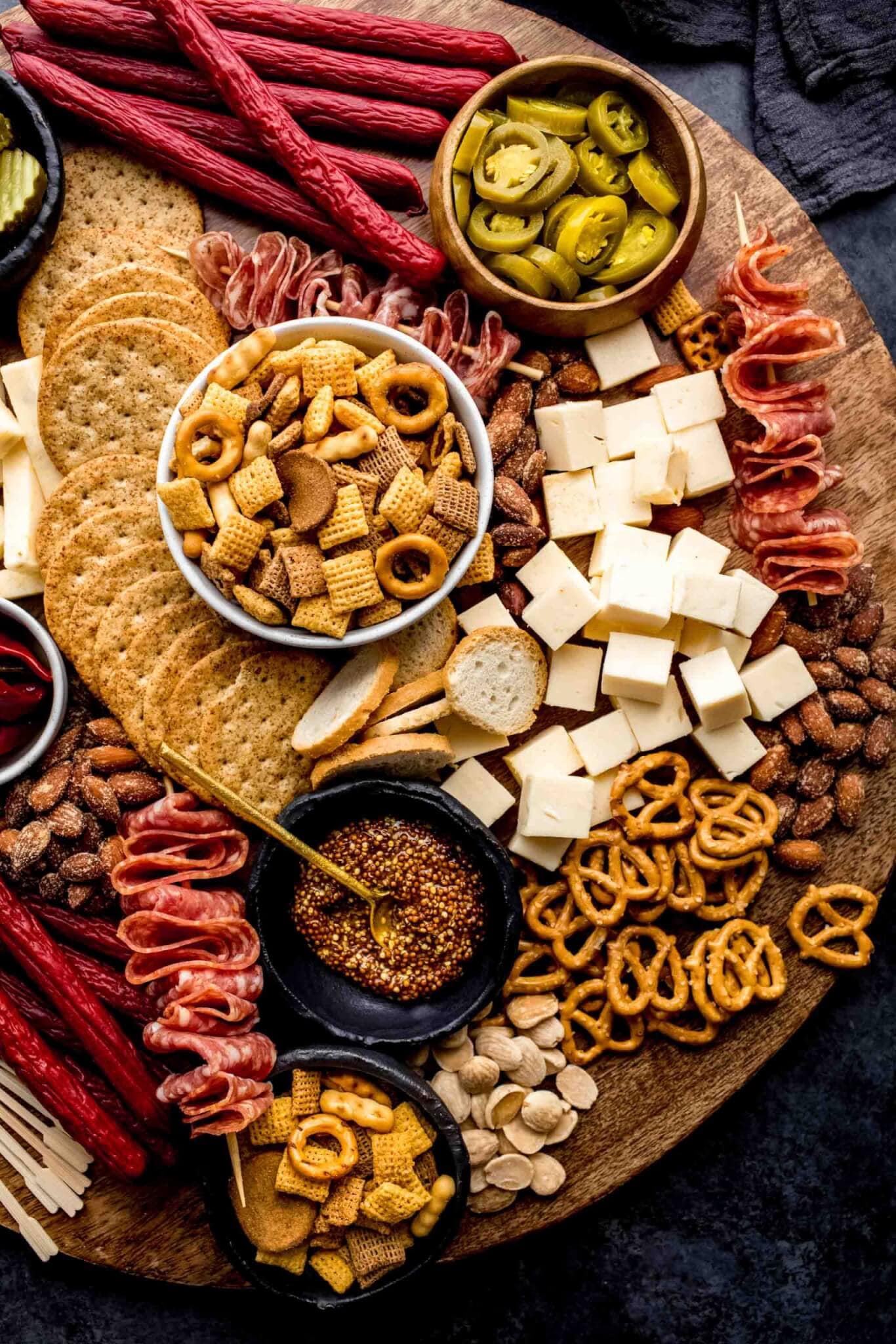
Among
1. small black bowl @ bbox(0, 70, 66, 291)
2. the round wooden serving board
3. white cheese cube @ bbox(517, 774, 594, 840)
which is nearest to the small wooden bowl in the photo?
the round wooden serving board

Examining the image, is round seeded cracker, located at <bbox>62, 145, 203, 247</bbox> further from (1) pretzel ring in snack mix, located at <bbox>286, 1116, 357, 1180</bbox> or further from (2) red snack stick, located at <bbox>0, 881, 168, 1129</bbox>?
(1) pretzel ring in snack mix, located at <bbox>286, 1116, 357, 1180</bbox>

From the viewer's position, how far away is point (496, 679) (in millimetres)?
2400

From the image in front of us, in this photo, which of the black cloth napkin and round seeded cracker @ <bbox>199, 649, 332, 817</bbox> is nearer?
round seeded cracker @ <bbox>199, 649, 332, 817</bbox>

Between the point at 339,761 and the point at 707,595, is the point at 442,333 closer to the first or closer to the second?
the point at 707,595

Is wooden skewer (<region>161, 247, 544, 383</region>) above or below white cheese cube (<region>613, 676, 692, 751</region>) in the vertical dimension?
above

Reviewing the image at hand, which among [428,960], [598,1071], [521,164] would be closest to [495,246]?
[521,164]

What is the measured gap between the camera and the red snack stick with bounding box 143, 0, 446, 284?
7.66ft

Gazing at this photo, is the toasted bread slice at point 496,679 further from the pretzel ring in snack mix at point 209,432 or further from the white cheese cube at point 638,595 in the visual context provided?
the pretzel ring in snack mix at point 209,432

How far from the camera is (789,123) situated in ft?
8.97

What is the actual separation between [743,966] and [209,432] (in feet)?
5.33

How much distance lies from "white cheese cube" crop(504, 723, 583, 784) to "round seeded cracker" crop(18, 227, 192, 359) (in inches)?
51.7

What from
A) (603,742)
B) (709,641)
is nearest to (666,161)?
(709,641)

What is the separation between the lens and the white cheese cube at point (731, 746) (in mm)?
2480

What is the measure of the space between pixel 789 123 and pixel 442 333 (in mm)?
1107
